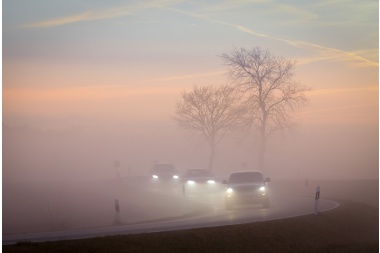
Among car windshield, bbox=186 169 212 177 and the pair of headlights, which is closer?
the pair of headlights

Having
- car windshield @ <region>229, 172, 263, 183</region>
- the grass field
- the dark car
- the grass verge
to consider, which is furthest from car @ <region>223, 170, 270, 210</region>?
the dark car

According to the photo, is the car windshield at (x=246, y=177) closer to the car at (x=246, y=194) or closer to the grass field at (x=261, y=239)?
the car at (x=246, y=194)

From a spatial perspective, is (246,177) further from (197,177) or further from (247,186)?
(197,177)

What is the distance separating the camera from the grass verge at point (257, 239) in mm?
18422

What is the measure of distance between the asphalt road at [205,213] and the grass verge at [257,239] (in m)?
1.71

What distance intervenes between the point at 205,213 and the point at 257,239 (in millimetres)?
12428

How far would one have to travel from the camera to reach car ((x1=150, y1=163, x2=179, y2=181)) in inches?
2469

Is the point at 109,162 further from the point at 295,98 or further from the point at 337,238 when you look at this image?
the point at 337,238

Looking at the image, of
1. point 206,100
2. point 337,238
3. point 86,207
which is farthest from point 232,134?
point 337,238

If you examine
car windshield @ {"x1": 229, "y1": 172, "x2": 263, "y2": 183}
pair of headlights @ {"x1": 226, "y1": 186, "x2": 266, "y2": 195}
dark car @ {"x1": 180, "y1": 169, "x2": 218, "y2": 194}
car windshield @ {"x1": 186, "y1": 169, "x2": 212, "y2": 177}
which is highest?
car windshield @ {"x1": 229, "y1": 172, "x2": 263, "y2": 183}

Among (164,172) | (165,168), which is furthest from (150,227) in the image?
(165,168)

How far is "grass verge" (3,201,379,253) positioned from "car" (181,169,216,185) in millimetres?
21594

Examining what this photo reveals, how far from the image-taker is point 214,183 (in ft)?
170

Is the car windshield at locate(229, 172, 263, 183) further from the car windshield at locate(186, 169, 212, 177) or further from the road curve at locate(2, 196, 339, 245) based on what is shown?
the car windshield at locate(186, 169, 212, 177)
